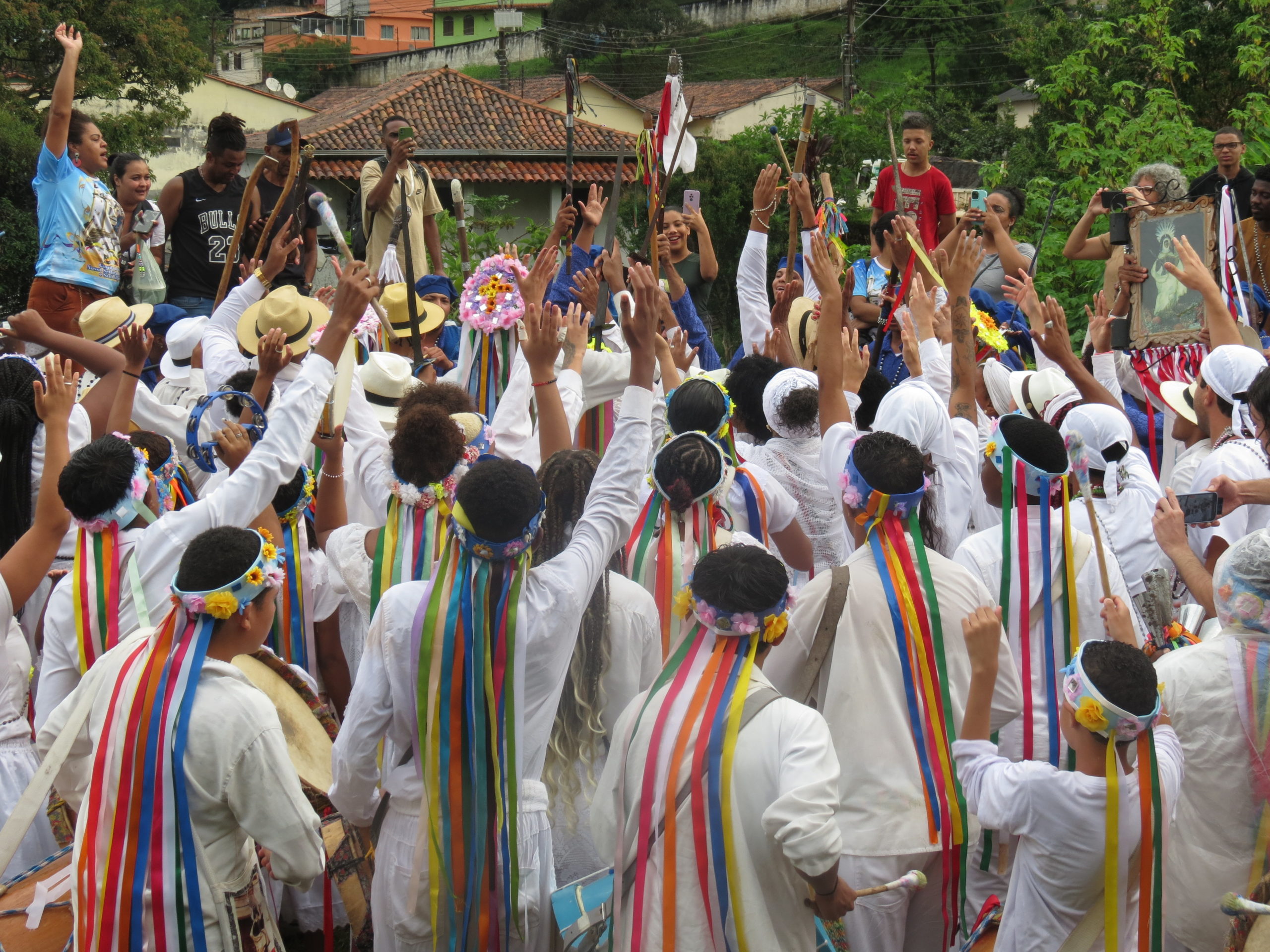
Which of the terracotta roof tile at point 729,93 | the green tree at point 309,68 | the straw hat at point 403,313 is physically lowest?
the straw hat at point 403,313

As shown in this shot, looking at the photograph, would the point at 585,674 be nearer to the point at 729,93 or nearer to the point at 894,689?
the point at 894,689

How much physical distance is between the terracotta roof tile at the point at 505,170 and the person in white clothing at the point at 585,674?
1037 inches

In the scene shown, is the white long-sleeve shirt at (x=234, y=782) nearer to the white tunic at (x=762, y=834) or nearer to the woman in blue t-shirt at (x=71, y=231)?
the white tunic at (x=762, y=834)

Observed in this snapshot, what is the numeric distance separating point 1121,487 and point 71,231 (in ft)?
22.3

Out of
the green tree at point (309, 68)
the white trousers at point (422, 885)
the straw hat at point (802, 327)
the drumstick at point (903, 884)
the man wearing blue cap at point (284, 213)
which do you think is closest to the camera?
the drumstick at point (903, 884)

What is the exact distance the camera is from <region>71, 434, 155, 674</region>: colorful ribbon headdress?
3.97 metres

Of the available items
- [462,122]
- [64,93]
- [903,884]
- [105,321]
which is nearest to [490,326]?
[105,321]

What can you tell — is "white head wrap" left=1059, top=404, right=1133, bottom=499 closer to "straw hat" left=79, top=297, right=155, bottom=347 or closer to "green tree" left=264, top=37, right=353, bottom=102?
"straw hat" left=79, top=297, right=155, bottom=347

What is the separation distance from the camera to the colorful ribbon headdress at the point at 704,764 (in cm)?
316

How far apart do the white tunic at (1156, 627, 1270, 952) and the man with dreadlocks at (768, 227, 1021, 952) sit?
0.50 meters

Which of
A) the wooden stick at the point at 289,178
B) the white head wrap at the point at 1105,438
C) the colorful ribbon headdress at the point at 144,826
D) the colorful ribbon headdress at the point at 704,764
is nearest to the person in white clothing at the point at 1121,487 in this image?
the white head wrap at the point at 1105,438

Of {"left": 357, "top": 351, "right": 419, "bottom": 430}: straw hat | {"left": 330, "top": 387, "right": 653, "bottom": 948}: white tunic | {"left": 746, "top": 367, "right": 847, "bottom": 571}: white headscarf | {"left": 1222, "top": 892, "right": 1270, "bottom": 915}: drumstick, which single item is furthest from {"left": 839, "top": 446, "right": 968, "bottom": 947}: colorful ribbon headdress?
{"left": 357, "top": 351, "right": 419, "bottom": 430}: straw hat

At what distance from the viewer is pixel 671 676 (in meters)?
3.39

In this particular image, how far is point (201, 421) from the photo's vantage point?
5703 millimetres
